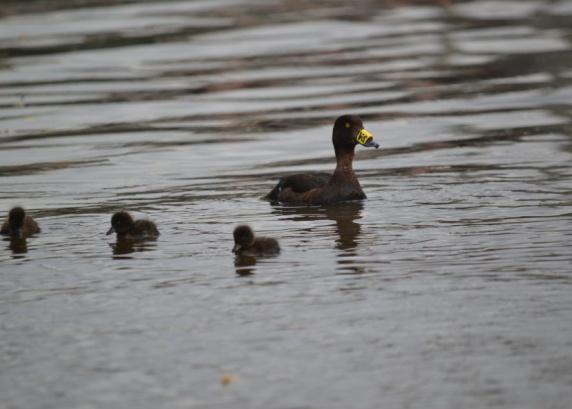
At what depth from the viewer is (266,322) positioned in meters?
9.83

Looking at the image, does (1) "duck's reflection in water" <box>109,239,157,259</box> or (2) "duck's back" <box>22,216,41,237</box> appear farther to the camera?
(2) "duck's back" <box>22,216,41,237</box>

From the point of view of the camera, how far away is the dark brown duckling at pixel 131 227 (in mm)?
12992

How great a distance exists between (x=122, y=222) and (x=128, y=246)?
35 cm

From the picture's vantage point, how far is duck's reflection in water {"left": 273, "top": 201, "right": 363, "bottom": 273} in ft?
39.7

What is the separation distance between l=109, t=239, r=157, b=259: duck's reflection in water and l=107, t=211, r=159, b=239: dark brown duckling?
0.06 meters

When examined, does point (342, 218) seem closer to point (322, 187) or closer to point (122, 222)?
point (322, 187)

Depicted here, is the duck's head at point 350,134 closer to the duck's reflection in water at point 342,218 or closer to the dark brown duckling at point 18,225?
the duck's reflection in water at point 342,218

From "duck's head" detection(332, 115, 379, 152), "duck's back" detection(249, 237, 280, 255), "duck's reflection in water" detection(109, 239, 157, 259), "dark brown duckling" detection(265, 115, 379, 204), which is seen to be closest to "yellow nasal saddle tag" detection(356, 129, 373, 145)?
"duck's head" detection(332, 115, 379, 152)

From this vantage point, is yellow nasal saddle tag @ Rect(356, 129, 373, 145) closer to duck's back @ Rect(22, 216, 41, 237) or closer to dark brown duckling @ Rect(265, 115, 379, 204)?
dark brown duckling @ Rect(265, 115, 379, 204)

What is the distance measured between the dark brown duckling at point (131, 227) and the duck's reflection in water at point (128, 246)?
62 mm

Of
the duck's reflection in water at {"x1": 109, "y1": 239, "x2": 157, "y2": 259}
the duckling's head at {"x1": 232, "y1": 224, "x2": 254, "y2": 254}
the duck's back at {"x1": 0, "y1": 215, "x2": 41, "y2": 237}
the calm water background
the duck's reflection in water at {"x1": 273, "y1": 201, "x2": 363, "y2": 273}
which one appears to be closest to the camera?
the calm water background

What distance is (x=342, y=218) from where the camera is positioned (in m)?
14.1

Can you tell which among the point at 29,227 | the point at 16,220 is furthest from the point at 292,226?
the point at 16,220

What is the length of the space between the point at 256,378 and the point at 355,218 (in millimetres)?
5485
